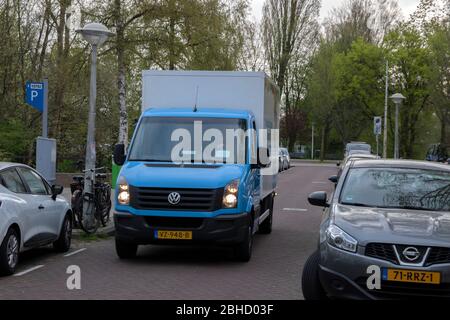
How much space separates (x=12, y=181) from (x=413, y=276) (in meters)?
5.68

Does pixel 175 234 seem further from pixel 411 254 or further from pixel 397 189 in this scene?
pixel 411 254

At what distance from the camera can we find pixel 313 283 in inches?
273

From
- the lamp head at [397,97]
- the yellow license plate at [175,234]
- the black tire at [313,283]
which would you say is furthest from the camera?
the lamp head at [397,97]

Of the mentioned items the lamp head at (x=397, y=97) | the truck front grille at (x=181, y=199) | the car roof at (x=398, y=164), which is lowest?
the truck front grille at (x=181, y=199)

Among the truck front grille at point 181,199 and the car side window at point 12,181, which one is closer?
the car side window at point 12,181

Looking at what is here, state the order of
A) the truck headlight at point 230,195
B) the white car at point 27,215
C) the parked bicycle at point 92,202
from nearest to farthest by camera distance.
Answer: the white car at point 27,215
the truck headlight at point 230,195
the parked bicycle at point 92,202

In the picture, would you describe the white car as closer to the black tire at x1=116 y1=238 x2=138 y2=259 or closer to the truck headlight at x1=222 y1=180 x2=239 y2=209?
the black tire at x1=116 y1=238 x2=138 y2=259

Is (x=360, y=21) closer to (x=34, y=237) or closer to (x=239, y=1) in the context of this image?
(x=239, y=1)

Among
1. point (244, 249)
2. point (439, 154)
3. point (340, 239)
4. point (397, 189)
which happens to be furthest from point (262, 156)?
point (439, 154)

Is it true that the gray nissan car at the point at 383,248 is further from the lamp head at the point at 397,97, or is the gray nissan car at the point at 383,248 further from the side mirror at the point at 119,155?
the lamp head at the point at 397,97

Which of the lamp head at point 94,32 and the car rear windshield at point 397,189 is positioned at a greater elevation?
the lamp head at point 94,32

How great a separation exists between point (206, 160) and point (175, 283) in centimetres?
244

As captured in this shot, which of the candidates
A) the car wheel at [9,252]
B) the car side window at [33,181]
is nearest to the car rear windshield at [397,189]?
the car wheel at [9,252]

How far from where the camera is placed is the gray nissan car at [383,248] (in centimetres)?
618
